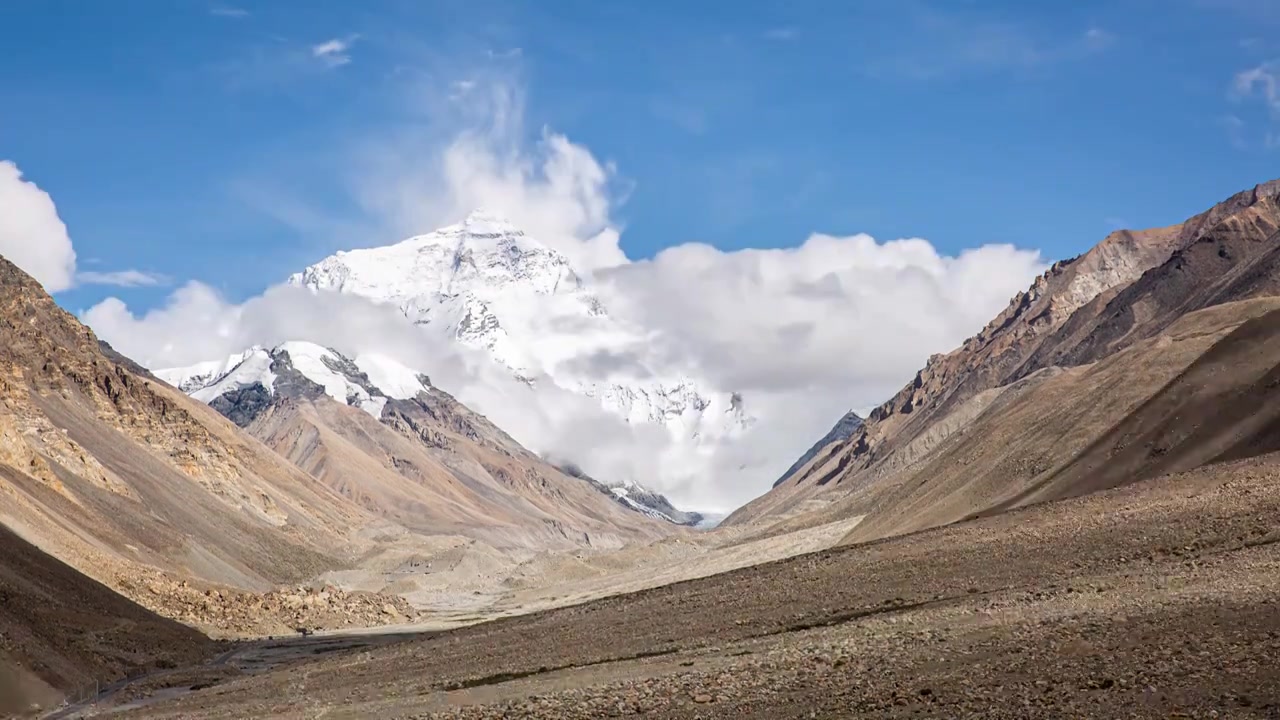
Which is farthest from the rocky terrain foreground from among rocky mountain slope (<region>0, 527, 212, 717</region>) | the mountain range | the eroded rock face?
the eroded rock face

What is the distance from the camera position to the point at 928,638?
122 ft

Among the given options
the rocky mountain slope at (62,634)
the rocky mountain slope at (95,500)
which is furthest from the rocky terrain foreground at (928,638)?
the rocky mountain slope at (95,500)

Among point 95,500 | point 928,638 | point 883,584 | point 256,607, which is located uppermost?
point 95,500

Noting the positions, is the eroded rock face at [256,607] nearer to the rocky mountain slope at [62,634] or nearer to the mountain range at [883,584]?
the mountain range at [883,584]

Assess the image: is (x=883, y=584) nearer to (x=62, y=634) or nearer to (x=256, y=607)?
(x=62, y=634)

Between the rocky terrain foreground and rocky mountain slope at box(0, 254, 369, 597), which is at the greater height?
rocky mountain slope at box(0, 254, 369, 597)

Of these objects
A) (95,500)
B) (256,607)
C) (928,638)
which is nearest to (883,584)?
(928,638)

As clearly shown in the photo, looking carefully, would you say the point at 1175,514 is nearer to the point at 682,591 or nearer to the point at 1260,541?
the point at 1260,541

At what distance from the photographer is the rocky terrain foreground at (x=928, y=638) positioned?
2819cm

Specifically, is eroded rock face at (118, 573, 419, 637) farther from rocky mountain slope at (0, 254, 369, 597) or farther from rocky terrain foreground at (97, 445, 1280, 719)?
rocky terrain foreground at (97, 445, 1280, 719)

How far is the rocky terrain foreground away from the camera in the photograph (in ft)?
92.5

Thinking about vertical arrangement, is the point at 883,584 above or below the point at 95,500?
below

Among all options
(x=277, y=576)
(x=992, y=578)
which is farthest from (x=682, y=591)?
(x=277, y=576)

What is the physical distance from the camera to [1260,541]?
143 ft
